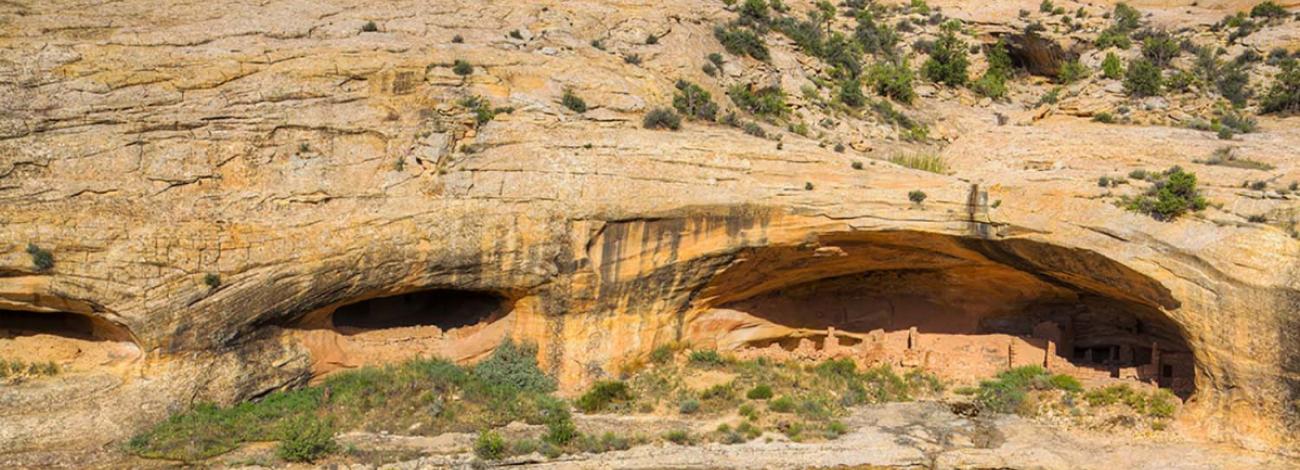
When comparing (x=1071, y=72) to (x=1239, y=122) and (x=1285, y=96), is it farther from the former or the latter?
(x=1239, y=122)

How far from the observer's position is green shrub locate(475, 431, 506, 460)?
57.6 feet

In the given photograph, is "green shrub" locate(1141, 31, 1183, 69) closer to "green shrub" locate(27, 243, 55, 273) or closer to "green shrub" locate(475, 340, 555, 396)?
"green shrub" locate(475, 340, 555, 396)

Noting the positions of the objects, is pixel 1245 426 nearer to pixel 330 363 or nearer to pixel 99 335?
pixel 330 363

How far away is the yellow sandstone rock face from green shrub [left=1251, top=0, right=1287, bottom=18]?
25.5ft

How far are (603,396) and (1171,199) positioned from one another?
450 inches

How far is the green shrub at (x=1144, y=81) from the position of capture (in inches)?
1020

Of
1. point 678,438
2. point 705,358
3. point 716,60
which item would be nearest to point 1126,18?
point 716,60

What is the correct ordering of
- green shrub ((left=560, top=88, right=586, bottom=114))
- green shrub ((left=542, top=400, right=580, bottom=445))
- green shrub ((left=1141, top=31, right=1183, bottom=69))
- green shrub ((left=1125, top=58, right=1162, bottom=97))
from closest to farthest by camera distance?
1. green shrub ((left=542, top=400, right=580, bottom=445))
2. green shrub ((left=560, top=88, right=586, bottom=114))
3. green shrub ((left=1125, top=58, right=1162, bottom=97))
4. green shrub ((left=1141, top=31, right=1183, bottom=69))

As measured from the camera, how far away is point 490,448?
1758 cm

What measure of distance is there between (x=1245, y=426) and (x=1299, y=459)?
0.95m

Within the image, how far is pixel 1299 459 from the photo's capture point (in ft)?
54.1

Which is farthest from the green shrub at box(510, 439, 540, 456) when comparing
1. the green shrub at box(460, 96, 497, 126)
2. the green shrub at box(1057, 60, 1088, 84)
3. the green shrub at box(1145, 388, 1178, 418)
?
the green shrub at box(1057, 60, 1088, 84)

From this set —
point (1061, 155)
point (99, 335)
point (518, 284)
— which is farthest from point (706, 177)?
point (99, 335)

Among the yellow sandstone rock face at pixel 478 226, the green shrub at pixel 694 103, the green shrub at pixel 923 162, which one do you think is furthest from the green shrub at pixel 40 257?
the green shrub at pixel 923 162
